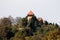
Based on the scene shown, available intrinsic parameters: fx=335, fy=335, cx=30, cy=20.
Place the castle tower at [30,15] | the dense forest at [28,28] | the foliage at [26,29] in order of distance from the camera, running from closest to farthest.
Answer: the foliage at [26,29] < the dense forest at [28,28] < the castle tower at [30,15]

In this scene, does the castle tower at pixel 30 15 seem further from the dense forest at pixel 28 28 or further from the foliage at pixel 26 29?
the foliage at pixel 26 29

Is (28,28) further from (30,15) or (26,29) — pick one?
(30,15)

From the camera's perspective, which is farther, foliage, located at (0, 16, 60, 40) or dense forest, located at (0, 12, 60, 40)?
dense forest, located at (0, 12, 60, 40)

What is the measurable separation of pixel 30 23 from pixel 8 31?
14117 millimetres

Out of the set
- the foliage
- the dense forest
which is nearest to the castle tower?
the dense forest

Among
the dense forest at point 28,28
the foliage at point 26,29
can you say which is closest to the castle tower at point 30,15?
the dense forest at point 28,28

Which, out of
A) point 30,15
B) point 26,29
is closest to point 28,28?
point 26,29

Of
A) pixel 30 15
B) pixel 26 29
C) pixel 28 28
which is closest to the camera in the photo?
pixel 26 29

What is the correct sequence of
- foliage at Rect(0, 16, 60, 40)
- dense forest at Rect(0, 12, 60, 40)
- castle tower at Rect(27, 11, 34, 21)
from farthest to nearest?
castle tower at Rect(27, 11, 34, 21) < dense forest at Rect(0, 12, 60, 40) < foliage at Rect(0, 16, 60, 40)

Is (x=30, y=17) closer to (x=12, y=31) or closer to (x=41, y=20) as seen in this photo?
(x=41, y=20)

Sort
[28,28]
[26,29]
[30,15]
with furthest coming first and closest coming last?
1. [30,15]
2. [28,28]
3. [26,29]

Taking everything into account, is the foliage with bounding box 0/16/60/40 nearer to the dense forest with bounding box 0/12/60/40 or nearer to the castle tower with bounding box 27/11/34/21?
the dense forest with bounding box 0/12/60/40

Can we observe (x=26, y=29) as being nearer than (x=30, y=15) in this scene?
Yes

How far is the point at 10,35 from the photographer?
68938 millimetres
